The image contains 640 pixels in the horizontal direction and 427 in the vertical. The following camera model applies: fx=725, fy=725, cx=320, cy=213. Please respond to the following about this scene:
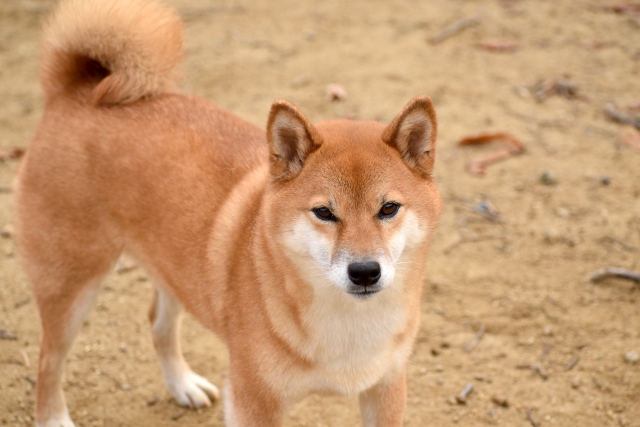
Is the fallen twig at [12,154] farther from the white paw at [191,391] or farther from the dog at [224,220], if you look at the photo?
the white paw at [191,391]

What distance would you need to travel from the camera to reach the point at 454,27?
716cm

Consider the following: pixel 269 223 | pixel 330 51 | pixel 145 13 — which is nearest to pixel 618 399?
pixel 269 223

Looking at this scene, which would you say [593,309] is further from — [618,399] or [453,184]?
[453,184]

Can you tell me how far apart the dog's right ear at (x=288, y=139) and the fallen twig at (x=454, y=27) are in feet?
A: 14.9

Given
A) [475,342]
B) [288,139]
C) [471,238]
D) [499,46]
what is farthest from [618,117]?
[288,139]

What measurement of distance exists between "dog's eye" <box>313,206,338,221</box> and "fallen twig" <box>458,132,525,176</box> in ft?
9.51

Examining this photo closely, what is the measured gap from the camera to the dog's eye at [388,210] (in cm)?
264

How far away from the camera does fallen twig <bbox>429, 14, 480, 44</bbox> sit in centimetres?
699

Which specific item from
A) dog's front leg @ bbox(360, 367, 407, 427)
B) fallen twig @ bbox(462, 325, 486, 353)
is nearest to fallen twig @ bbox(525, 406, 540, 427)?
fallen twig @ bbox(462, 325, 486, 353)

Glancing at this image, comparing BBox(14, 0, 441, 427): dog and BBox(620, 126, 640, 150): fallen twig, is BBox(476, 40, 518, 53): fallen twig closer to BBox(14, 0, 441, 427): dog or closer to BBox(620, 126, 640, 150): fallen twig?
BBox(620, 126, 640, 150): fallen twig

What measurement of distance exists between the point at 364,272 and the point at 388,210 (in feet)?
0.99

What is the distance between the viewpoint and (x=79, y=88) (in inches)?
135

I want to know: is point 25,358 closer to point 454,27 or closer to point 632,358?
point 632,358

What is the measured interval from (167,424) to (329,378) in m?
Result: 1.28
